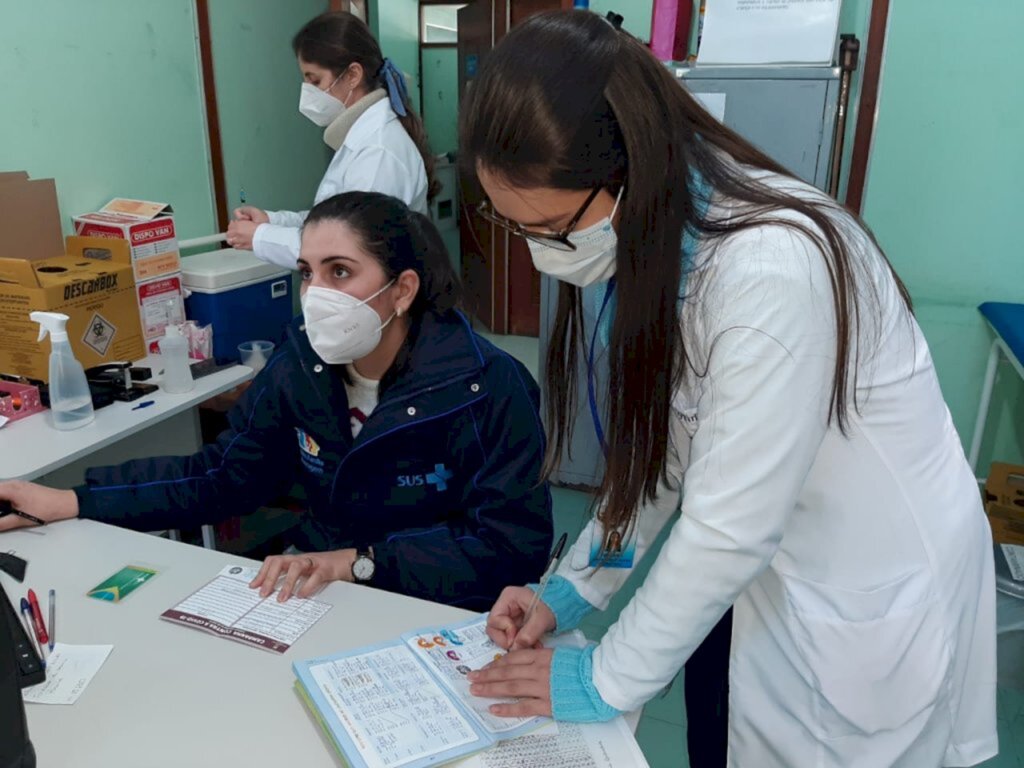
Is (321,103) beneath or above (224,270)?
above

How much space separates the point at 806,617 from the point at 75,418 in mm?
1633

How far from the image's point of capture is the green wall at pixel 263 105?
3.04 metres

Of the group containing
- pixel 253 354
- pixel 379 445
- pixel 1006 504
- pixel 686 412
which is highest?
pixel 686 412

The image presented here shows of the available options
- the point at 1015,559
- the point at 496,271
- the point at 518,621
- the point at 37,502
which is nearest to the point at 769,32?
the point at 1015,559

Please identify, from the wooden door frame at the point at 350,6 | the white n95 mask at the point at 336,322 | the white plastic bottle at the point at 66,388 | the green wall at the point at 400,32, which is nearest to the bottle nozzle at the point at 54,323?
the white plastic bottle at the point at 66,388

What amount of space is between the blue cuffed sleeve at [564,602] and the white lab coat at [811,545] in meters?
0.02

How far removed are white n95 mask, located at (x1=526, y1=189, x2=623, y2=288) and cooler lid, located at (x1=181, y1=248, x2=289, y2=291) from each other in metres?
1.76

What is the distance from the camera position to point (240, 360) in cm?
240

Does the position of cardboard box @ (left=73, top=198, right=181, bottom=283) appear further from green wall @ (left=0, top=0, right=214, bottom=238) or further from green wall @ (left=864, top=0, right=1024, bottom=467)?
green wall @ (left=864, top=0, right=1024, bottom=467)

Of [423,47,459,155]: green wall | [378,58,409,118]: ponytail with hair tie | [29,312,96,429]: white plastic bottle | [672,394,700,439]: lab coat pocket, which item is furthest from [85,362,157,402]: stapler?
[423,47,459,155]: green wall

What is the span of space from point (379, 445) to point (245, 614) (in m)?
0.36

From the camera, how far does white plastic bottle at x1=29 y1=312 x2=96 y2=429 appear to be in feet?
5.80

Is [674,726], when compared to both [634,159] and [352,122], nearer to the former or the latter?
[634,159]

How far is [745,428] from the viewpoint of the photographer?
714mm
